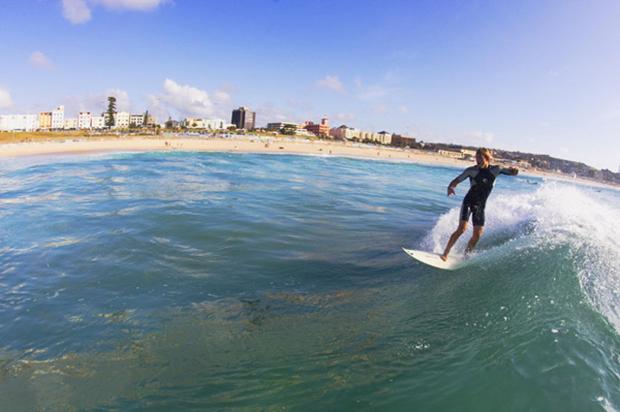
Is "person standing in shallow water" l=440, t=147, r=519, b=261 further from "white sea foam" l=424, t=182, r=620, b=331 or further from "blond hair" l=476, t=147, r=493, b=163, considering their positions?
"white sea foam" l=424, t=182, r=620, b=331

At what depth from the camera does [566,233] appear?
7391 mm

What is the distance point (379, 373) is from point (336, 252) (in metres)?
5.51

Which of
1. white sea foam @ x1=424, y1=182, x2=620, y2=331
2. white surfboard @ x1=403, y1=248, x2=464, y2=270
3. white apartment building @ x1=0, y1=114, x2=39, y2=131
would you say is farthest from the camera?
white apartment building @ x1=0, y1=114, x2=39, y2=131

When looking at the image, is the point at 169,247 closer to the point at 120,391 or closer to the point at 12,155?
the point at 120,391

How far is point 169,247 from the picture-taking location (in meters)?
9.30

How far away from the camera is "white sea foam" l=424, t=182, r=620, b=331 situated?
5535 millimetres

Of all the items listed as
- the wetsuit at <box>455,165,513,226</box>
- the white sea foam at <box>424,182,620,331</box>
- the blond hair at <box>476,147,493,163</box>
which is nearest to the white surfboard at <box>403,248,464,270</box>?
the white sea foam at <box>424,182,620,331</box>

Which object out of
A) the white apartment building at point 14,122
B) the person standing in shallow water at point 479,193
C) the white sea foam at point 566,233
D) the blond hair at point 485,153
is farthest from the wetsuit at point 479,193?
the white apartment building at point 14,122

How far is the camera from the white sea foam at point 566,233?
554 cm

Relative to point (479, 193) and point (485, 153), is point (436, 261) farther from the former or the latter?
point (485, 153)

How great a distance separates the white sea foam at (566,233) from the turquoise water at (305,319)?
44 mm

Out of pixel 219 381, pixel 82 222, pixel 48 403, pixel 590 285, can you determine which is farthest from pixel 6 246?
pixel 590 285

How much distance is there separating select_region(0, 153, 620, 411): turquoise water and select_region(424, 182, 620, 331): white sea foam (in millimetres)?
44

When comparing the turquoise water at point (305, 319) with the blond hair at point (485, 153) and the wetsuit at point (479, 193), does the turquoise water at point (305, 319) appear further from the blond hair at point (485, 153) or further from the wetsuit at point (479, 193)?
the blond hair at point (485, 153)
